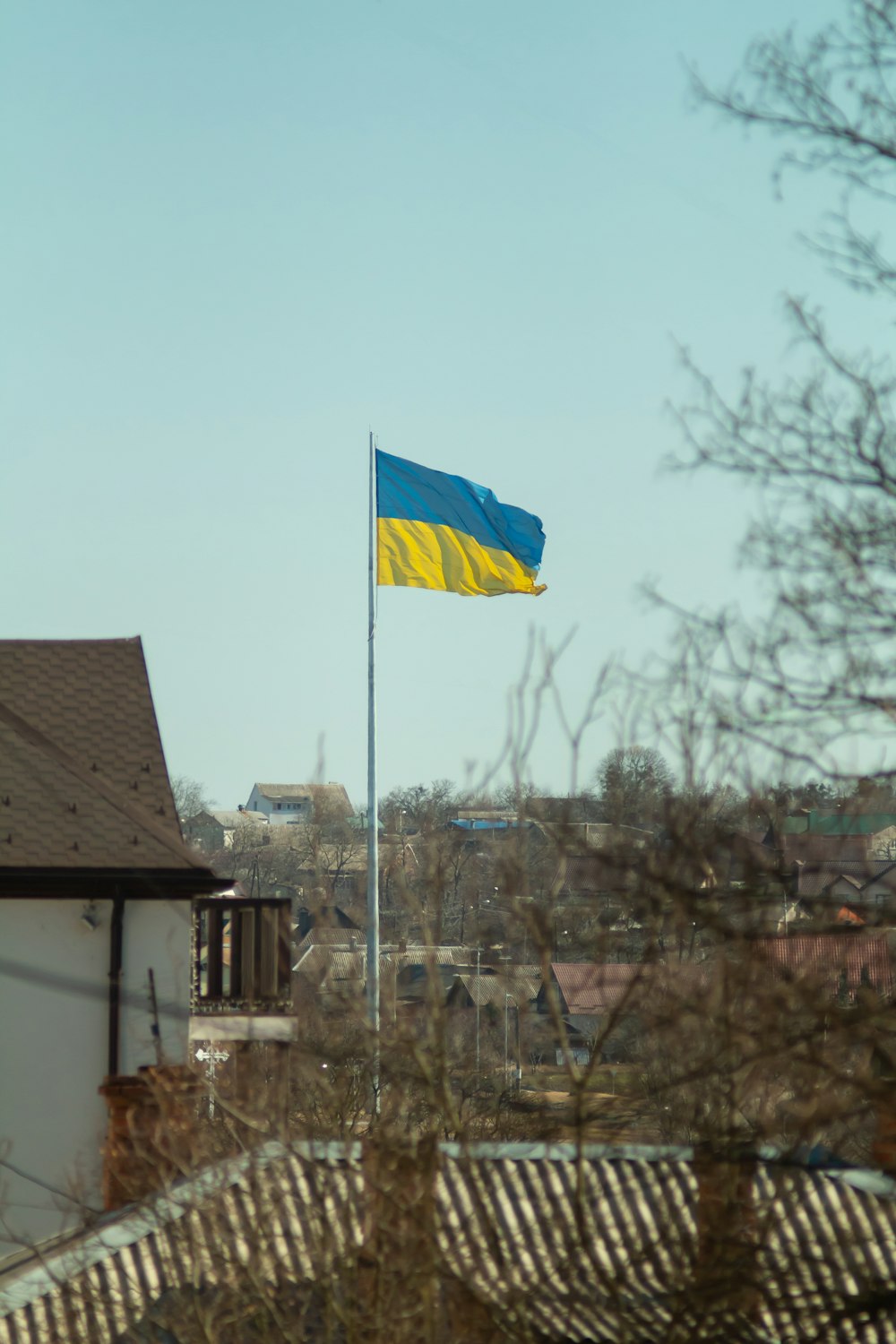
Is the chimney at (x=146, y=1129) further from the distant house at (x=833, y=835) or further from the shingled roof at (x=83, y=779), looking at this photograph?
the distant house at (x=833, y=835)

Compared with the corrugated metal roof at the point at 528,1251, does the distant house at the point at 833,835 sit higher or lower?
higher

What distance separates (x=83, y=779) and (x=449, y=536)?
7346mm

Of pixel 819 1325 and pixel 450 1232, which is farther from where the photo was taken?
pixel 450 1232

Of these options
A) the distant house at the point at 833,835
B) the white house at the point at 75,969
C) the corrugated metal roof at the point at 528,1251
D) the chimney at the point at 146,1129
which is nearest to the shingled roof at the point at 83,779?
the white house at the point at 75,969

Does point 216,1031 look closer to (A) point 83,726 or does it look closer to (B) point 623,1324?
(A) point 83,726

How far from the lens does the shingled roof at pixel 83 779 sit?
1132 cm

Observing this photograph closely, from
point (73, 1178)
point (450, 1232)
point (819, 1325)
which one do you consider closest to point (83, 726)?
point (73, 1178)

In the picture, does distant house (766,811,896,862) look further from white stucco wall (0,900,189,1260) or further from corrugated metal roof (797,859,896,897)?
white stucco wall (0,900,189,1260)

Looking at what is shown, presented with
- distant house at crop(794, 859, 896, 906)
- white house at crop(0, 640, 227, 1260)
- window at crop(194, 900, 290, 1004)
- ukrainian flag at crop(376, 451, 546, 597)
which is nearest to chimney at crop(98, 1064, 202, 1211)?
white house at crop(0, 640, 227, 1260)

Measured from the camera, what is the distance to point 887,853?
467cm

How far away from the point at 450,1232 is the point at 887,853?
2381 mm

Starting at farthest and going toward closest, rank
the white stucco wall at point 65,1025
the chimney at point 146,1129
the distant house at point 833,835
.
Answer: the white stucco wall at point 65,1025 < the chimney at point 146,1129 < the distant house at point 833,835

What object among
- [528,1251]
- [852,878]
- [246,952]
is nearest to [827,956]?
[852,878]

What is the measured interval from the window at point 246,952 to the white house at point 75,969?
1.26 ft
